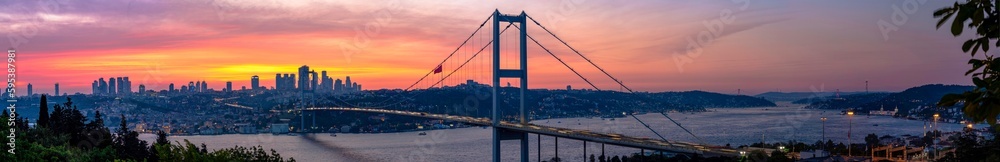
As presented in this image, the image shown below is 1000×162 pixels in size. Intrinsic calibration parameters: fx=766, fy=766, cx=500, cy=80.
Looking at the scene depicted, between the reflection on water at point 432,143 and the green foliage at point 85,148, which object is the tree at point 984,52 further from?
the reflection on water at point 432,143

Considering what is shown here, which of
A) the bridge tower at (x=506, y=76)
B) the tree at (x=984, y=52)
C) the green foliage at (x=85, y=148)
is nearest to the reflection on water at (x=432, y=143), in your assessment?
the bridge tower at (x=506, y=76)

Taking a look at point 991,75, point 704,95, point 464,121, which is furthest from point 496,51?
point 704,95

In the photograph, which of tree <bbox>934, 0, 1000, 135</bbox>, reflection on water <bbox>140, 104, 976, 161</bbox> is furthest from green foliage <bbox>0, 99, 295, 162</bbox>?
reflection on water <bbox>140, 104, 976, 161</bbox>

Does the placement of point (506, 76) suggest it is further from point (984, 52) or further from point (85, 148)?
point (984, 52)

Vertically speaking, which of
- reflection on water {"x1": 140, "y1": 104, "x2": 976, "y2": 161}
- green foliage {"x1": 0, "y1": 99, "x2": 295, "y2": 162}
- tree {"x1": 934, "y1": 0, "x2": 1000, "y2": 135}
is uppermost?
tree {"x1": 934, "y1": 0, "x2": 1000, "y2": 135}

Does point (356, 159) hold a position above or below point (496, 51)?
below

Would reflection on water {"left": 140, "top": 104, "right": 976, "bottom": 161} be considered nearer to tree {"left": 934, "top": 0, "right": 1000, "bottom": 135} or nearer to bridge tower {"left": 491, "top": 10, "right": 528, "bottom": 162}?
bridge tower {"left": 491, "top": 10, "right": 528, "bottom": 162}

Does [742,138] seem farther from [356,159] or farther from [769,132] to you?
[356,159]

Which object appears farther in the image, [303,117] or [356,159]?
[303,117]
